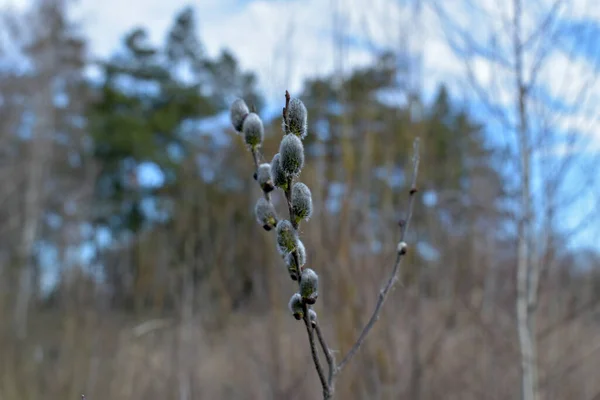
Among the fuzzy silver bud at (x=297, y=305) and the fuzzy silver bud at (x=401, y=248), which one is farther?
the fuzzy silver bud at (x=401, y=248)

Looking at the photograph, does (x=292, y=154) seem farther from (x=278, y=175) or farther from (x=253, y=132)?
(x=253, y=132)

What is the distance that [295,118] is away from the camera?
54cm

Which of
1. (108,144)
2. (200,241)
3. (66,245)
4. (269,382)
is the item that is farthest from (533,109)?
(108,144)

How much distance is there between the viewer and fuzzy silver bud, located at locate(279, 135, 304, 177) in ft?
1.71

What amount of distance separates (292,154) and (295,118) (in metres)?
0.04

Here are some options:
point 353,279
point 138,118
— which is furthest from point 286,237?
point 138,118

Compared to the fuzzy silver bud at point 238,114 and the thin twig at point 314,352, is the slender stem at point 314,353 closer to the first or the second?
the thin twig at point 314,352

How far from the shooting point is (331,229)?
2.35 meters

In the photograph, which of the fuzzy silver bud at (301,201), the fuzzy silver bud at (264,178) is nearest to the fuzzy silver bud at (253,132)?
the fuzzy silver bud at (264,178)

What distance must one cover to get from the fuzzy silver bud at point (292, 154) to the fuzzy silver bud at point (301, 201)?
0.02 metres

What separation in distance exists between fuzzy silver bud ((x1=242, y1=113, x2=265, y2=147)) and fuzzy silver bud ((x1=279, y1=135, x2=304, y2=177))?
0.47ft

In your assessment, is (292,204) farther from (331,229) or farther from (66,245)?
A: (66,245)

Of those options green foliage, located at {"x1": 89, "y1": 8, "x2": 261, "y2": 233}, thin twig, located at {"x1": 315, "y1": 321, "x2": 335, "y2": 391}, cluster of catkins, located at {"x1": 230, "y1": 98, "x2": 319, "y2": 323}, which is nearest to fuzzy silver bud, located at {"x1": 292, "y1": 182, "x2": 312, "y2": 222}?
cluster of catkins, located at {"x1": 230, "y1": 98, "x2": 319, "y2": 323}

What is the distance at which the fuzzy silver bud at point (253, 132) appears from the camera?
26.2 inches
